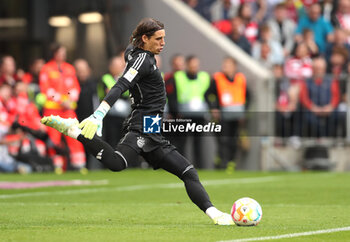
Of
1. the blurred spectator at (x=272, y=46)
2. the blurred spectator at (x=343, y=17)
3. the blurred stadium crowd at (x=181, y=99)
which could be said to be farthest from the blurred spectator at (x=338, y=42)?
the blurred spectator at (x=272, y=46)

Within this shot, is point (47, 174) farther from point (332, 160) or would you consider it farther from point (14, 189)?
point (332, 160)

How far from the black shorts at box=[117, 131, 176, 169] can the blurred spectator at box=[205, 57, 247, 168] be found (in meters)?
10.5

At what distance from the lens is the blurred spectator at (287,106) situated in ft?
64.0

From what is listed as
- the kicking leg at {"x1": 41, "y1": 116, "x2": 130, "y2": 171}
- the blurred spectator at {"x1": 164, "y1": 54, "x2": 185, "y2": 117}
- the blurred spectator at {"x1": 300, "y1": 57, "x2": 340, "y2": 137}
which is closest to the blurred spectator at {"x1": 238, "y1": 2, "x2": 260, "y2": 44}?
the blurred spectator at {"x1": 300, "y1": 57, "x2": 340, "y2": 137}

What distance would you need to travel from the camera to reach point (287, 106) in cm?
1959

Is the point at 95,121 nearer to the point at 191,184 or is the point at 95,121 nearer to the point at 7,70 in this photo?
the point at 191,184

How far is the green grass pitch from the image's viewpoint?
25.4ft

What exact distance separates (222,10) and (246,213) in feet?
46.5

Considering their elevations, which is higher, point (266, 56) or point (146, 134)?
point (146, 134)

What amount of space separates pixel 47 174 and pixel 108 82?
223cm

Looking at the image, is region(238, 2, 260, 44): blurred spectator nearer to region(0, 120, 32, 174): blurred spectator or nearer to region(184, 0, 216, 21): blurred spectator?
region(184, 0, 216, 21): blurred spectator

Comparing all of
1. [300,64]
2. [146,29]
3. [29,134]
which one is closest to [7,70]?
[29,134]

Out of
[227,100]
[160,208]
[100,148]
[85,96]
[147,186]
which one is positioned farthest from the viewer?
[227,100]

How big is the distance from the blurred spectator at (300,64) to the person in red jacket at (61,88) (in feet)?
15.6
